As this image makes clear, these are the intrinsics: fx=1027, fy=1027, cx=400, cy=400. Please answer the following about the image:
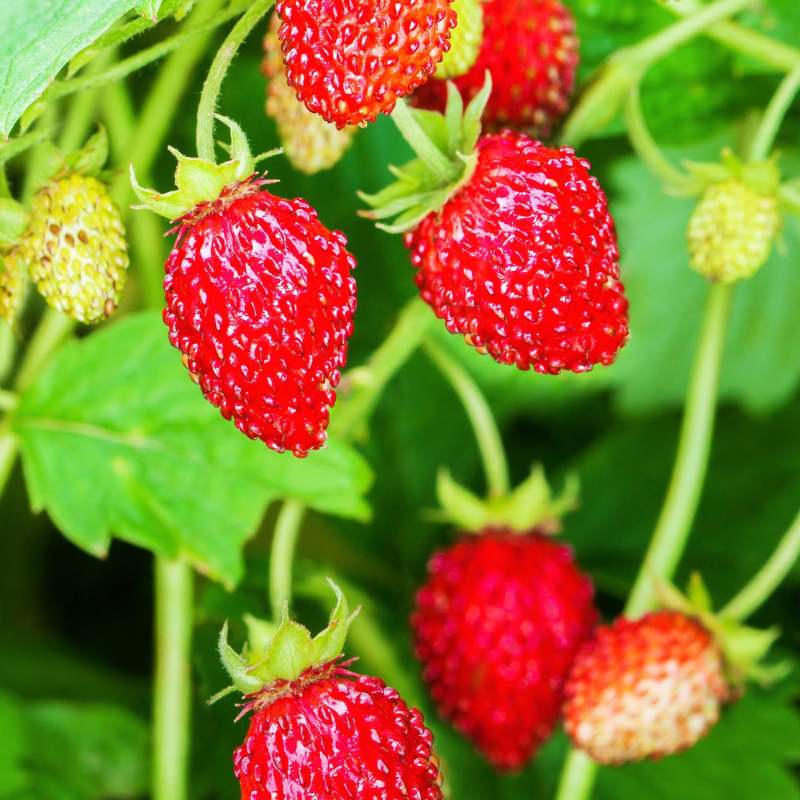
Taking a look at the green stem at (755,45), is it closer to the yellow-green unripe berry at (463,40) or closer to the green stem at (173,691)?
the yellow-green unripe berry at (463,40)

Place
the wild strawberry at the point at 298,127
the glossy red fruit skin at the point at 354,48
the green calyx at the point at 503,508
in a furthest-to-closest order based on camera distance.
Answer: the green calyx at the point at 503,508 → the wild strawberry at the point at 298,127 → the glossy red fruit skin at the point at 354,48

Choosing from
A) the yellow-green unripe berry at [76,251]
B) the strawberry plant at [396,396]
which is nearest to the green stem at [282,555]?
the strawberry plant at [396,396]

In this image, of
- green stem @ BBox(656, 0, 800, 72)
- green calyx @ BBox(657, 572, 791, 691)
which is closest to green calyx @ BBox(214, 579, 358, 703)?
green calyx @ BBox(657, 572, 791, 691)

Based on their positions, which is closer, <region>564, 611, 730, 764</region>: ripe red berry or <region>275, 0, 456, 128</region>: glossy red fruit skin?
<region>275, 0, 456, 128</region>: glossy red fruit skin

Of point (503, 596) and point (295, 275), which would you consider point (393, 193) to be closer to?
point (295, 275)

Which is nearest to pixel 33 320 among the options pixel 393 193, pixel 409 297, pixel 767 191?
pixel 409 297

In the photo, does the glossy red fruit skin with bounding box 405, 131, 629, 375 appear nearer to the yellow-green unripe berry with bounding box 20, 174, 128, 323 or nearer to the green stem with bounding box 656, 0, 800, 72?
the yellow-green unripe berry with bounding box 20, 174, 128, 323
